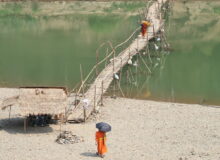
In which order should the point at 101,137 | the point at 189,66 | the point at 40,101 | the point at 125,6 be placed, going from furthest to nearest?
the point at 125,6, the point at 189,66, the point at 40,101, the point at 101,137

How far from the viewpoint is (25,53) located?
24406 millimetres

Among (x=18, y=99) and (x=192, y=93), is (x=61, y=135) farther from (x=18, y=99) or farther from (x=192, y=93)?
(x=192, y=93)

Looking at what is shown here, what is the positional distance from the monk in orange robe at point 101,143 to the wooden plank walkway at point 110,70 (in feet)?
9.79

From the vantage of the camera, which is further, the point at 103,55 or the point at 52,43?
the point at 52,43

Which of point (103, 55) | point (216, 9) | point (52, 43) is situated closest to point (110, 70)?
point (103, 55)

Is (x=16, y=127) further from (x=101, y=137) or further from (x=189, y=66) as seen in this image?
(x=189, y=66)

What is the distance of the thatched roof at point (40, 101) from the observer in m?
13.5

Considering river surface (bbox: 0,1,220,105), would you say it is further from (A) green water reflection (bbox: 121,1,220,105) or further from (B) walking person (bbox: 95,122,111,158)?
(B) walking person (bbox: 95,122,111,158)

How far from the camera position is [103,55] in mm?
23094

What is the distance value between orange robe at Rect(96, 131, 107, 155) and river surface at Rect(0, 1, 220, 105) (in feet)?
21.6

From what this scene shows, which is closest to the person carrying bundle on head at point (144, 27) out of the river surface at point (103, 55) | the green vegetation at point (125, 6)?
the river surface at point (103, 55)

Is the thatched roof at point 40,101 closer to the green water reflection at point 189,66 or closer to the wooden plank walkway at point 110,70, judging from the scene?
the wooden plank walkway at point 110,70

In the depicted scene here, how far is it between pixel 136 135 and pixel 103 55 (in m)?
9.68

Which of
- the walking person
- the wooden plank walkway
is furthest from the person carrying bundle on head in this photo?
A: the walking person
